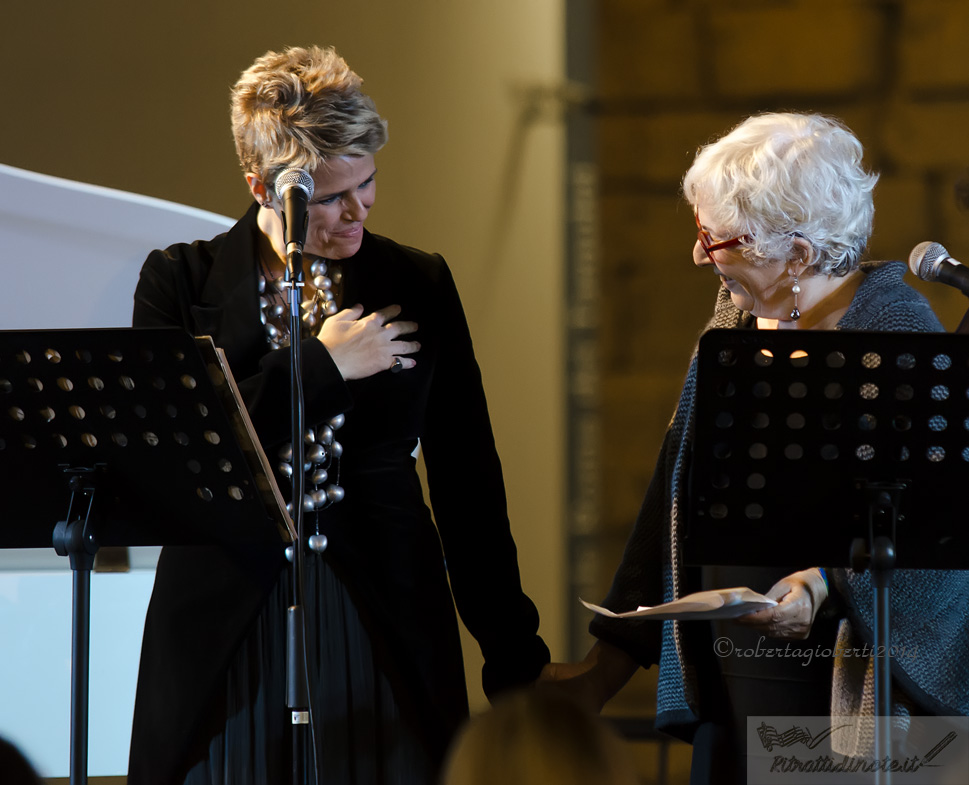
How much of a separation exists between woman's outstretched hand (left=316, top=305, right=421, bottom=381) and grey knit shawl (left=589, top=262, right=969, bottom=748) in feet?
1.63

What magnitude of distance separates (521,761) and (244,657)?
26.0 inches

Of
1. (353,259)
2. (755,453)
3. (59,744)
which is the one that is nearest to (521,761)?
(755,453)

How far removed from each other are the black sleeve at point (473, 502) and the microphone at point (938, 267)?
755 mm

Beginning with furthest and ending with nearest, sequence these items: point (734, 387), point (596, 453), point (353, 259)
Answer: point (596, 453) < point (353, 259) < point (734, 387)

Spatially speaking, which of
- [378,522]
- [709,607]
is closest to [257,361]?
[378,522]

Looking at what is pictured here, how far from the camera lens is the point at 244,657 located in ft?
5.96

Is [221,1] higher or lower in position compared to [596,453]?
higher

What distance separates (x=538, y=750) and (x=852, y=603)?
65 centimetres

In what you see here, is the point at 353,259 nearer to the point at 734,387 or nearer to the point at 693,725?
the point at 734,387

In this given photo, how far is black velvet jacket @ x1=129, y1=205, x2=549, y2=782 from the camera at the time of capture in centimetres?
180

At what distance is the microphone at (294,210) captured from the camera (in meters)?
1.62

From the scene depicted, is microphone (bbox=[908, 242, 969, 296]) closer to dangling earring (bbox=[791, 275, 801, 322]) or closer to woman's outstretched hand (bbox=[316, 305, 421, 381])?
dangling earring (bbox=[791, 275, 801, 322])

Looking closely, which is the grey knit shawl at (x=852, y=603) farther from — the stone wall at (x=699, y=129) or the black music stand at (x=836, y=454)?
the stone wall at (x=699, y=129)

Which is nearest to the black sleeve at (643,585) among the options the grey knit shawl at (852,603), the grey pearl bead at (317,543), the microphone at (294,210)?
the grey knit shawl at (852,603)
